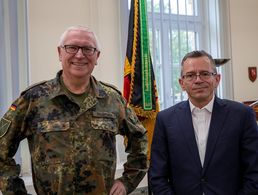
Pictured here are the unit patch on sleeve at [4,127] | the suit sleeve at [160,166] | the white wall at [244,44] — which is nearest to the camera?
the unit patch on sleeve at [4,127]

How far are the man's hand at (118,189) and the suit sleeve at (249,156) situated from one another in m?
0.54

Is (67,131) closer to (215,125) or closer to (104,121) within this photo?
(104,121)

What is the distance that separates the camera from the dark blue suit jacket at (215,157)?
4.87ft

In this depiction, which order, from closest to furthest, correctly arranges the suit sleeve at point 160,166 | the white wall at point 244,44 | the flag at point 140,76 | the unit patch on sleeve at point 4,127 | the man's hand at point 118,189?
1. the unit patch on sleeve at point 4,127
2. the man's hand at point 118,189
3. the suit sleeve at point 160,166
4. the flag at point 140,76
5. the white wall at point 244,44

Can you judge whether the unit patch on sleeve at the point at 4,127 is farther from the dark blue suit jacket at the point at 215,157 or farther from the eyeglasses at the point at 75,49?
the dark blue suit jacket at the point at 215,157

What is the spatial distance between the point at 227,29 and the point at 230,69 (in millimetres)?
456

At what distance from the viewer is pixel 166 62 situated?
131 inches

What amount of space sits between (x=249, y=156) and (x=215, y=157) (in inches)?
6.2

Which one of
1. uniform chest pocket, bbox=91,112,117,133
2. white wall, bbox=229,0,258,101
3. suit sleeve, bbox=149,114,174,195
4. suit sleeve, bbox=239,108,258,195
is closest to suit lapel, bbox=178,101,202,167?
suit sleeve, bbox=149,114,174,195

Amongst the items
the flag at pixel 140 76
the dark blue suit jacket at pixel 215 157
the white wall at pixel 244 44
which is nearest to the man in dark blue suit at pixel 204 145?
the dark blue suit jacket at pixel 215 157

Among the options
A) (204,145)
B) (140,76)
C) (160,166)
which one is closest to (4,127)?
(160,166)

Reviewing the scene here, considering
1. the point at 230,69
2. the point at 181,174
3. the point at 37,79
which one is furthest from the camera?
the point at 230,69

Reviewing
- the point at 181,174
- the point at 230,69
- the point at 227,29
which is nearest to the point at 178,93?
the point at 230,69

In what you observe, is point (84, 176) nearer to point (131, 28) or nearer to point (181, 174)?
point (181, 174)
